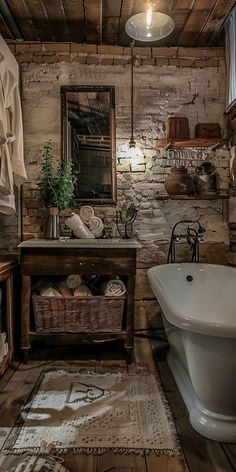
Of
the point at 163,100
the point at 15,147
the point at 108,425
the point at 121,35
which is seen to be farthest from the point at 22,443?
the point at 121,35

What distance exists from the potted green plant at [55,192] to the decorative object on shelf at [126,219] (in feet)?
1.48

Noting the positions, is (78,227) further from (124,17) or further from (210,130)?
(124,17)

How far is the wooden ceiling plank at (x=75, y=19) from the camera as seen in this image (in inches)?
102

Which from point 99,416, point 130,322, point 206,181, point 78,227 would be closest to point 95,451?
point 99,416

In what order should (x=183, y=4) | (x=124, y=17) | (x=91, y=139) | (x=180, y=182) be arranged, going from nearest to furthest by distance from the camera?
1. (x=183, y=4)
2. (x=124, y=17)
3. (x=180, y=182)
4. (x=91, y=139)

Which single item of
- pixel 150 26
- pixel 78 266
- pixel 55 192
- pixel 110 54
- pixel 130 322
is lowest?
pixel 130 322

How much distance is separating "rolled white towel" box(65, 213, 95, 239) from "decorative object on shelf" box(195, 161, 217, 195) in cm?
100

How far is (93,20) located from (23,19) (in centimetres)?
54

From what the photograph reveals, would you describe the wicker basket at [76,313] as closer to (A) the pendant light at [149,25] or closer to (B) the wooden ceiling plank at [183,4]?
(A) the pendant light at [149,25]

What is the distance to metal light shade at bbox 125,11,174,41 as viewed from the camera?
2365 millimetres

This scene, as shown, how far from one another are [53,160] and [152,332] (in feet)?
5.63

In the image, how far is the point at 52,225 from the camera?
2.85m

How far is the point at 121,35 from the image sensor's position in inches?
119

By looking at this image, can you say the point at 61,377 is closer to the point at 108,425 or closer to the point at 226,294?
the point at 108,425
